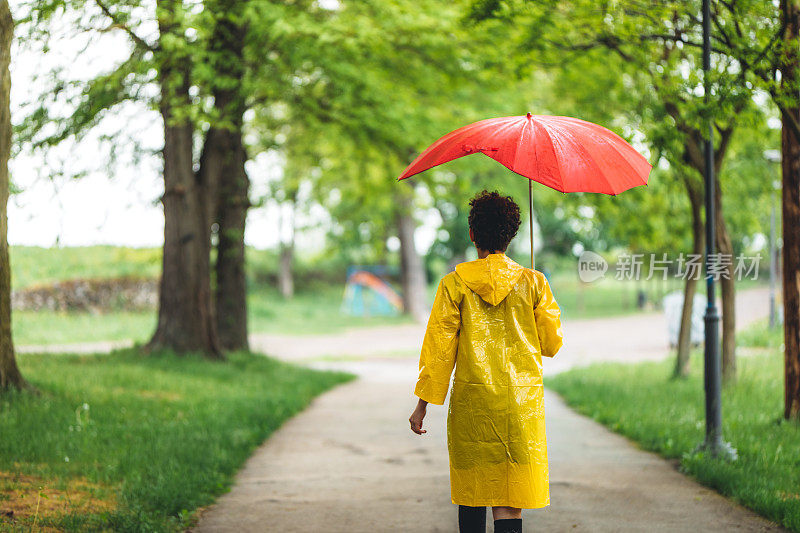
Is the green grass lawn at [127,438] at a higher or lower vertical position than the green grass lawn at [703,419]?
higher

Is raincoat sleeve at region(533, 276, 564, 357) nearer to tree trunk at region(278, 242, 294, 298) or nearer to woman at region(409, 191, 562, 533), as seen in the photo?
woman at region(409, 191, 562, 533)

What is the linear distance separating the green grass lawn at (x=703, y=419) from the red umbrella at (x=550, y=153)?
243 centimetres

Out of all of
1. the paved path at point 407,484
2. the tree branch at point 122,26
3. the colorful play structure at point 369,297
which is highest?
the tree branch at point 122,26

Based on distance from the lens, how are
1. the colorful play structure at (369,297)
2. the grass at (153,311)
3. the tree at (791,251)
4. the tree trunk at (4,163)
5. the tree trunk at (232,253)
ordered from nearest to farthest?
the tree trunk at (4,163), the tree at (791,251), the tree trunk at (232,253), the grass at (153,311), the colorful play structure at (369,297)

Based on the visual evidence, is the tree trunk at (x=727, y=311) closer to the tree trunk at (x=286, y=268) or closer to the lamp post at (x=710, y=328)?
the lamp post at (x=710, y=328)

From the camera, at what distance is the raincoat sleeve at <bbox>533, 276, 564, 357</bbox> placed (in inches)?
145

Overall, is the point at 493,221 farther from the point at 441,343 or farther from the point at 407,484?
the point at 407,484

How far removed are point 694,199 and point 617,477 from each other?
21.5 ft

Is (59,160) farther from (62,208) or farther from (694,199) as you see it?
(694,199)

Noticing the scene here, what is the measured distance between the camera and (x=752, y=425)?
7680 mm

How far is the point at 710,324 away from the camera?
667cm

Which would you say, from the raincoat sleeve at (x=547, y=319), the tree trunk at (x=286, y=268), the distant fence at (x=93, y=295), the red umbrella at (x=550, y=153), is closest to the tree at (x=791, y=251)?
the red umbrella at (x=550, y=153)

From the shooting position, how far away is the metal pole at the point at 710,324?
6473 mm

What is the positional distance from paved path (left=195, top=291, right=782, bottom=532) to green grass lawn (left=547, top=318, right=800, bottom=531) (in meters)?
0.16
